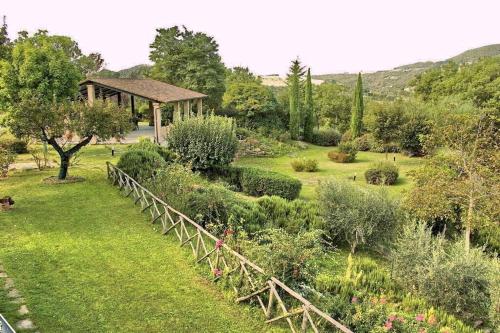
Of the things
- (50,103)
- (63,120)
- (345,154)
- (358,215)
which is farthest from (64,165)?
(345,154)

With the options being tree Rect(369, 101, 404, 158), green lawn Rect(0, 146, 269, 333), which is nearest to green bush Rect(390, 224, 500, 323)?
green lawn Rect(0, 146, 269, 333)

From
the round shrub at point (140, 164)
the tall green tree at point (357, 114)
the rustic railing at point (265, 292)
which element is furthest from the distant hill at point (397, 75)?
the rustic railing at point (265, 292)

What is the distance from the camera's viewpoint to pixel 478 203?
13.1 m

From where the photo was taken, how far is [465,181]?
1319 centimetres

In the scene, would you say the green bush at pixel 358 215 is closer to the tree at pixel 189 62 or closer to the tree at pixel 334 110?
the tree at pixel 189 62

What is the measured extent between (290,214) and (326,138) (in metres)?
28.9

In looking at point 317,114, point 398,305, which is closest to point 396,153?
point 317,114

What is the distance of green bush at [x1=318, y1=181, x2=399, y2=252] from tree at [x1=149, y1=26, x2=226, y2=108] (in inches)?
1194

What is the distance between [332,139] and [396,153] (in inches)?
324

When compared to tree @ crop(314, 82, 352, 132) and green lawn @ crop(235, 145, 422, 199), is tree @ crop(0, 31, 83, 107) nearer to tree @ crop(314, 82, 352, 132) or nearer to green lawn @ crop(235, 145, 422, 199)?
green lawn @ crop(235, 145, 422, 199)

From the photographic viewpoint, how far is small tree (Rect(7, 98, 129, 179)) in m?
16.3

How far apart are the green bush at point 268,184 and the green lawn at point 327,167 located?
5.04 ft

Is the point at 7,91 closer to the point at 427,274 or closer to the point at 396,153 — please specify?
the point at 427,274

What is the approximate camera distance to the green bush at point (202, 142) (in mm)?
20172
